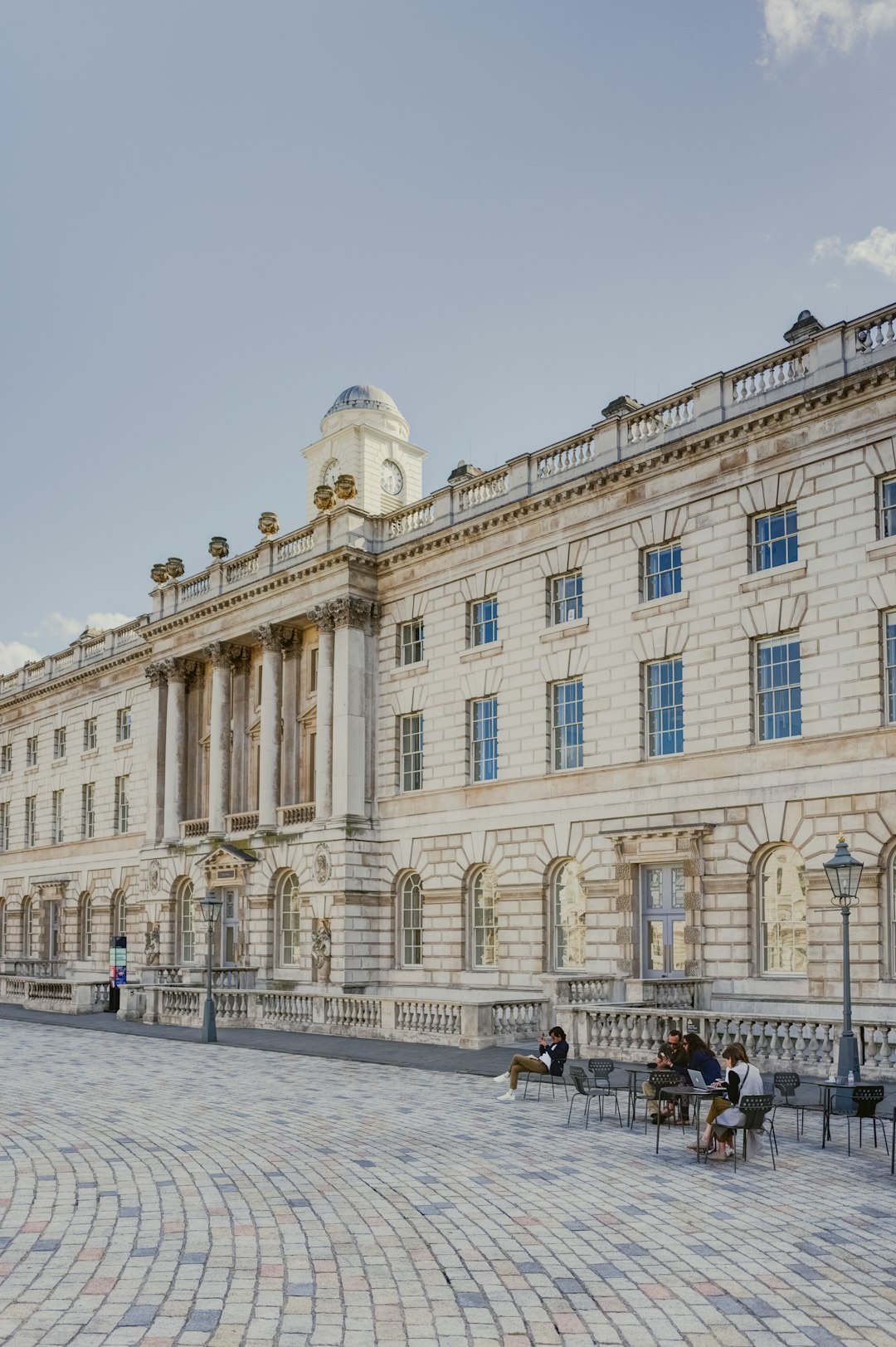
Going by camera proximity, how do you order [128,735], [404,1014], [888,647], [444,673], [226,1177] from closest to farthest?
[226,1177] → [888,647] → [404,1014] → [444,673] → [128,735]

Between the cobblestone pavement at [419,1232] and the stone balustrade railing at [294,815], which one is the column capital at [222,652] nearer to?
the stone balustrade railing at [294,815]

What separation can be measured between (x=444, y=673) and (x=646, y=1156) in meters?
22.6

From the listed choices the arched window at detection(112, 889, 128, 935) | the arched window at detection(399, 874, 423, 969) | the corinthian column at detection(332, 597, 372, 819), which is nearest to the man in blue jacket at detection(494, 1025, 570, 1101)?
the arched window at detection(399, 874, 423, 969)

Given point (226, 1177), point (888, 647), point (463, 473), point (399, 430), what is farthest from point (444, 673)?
point (226, 1177)

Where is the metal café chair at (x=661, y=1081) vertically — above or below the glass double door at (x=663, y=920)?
below

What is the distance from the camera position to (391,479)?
52.9 m

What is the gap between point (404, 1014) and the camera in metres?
28.2

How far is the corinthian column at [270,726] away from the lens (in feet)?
133

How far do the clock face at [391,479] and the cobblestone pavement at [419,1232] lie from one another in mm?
37058

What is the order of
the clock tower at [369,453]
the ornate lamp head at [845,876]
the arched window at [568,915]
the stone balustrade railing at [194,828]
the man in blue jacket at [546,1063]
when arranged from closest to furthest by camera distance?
the ornate lamp head at [845,876]
the man in blue jacket at [546,1063]
the arched window at [568,915]
the stone balustrade railing at [194,828]
the clock tower at [369,453]

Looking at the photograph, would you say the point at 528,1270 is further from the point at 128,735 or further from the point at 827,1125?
the point at 128,735

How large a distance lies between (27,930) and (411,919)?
29235mm

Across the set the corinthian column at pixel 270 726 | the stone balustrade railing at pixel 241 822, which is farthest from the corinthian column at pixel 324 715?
the stone balustrade railing at pixel 241 822

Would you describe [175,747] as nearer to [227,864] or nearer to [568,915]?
[227,864]
